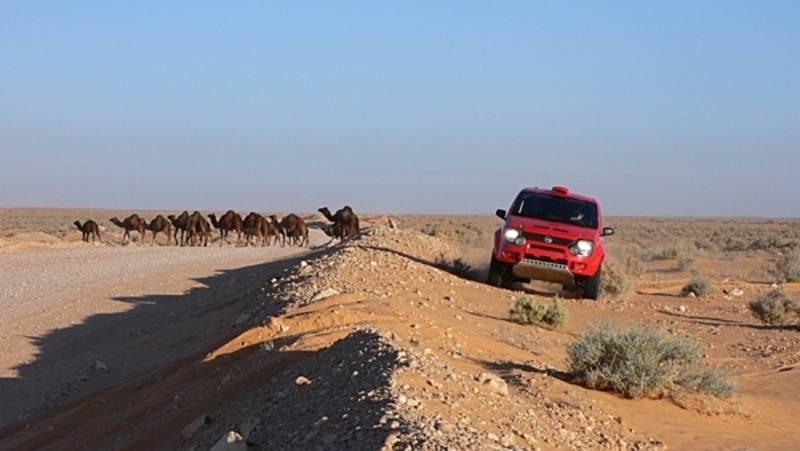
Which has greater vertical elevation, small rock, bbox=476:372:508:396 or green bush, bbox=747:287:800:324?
small rock, bbox=476:372:508:396

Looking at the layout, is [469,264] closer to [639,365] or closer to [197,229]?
[639,365]

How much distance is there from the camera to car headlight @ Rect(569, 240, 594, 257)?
2175 cm

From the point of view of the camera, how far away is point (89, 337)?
20.2m

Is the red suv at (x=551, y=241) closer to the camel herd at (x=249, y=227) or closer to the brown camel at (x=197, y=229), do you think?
the camel herd at (x=249, y=227)

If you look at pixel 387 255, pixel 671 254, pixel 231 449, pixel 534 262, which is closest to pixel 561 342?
pixel 534 262

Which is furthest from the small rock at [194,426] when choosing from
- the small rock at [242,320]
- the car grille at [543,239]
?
the car grille at [543,239]

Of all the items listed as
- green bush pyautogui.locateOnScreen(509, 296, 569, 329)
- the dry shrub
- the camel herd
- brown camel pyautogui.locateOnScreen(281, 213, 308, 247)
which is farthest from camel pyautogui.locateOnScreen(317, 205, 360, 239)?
green bush pyautogui.locateOnScreen(509, 296, 569, 329)

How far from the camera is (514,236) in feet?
72.2

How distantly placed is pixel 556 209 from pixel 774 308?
4444 millimetres

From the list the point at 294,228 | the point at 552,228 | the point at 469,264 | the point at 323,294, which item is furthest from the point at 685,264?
the point at 323,294

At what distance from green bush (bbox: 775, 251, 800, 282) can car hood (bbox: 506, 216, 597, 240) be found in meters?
13.8

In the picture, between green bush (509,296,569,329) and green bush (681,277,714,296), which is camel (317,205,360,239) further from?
green bush (509,296,569,329)

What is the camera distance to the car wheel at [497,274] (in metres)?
22.8

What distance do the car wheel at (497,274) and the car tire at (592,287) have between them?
1.55 m
